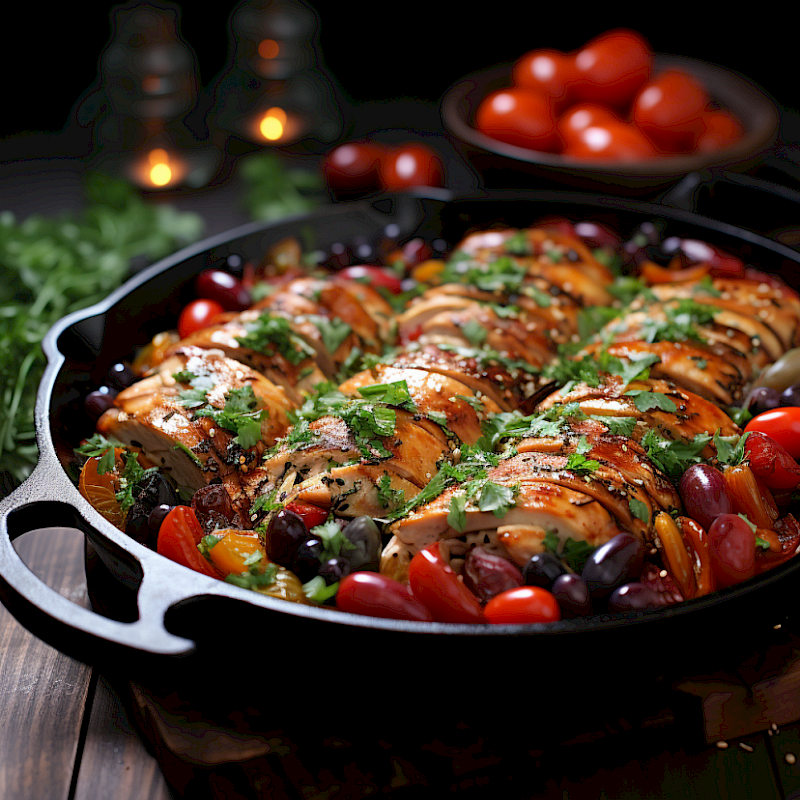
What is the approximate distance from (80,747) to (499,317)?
91.6 inches

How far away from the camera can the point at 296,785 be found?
214 centimetres

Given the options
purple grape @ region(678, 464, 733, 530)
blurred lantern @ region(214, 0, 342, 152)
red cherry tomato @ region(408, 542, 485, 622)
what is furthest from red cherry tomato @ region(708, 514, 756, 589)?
blurred lantern @ region(214, 0, 342, 152)

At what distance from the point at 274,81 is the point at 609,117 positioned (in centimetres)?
248

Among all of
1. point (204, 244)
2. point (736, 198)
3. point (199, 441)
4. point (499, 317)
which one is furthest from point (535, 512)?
point (736, 198)

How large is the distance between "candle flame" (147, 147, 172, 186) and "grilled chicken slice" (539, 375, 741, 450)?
3.82 meters

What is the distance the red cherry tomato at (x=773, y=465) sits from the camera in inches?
103

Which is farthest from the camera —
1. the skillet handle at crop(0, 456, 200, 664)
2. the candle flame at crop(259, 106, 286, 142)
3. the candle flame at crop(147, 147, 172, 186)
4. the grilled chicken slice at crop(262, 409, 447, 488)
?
the candle flame at crop(259, 106, 286, 142)

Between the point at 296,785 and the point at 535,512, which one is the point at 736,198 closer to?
the point at 535,512

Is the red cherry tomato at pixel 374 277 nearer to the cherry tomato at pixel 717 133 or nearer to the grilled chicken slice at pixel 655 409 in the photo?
the grilled chicken slice at pixel 655 409

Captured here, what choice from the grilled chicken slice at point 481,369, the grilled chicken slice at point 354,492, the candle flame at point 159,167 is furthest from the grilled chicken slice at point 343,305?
the candle flame at point 159,167

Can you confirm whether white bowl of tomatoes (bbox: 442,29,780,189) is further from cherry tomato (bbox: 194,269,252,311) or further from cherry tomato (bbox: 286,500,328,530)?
cherry tomato (bbox: 286,500,328,530)

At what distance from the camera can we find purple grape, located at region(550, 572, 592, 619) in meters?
2.09

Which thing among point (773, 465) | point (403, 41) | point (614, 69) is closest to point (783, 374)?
point (773, 465)

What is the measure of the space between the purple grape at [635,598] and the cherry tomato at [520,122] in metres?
3.59
